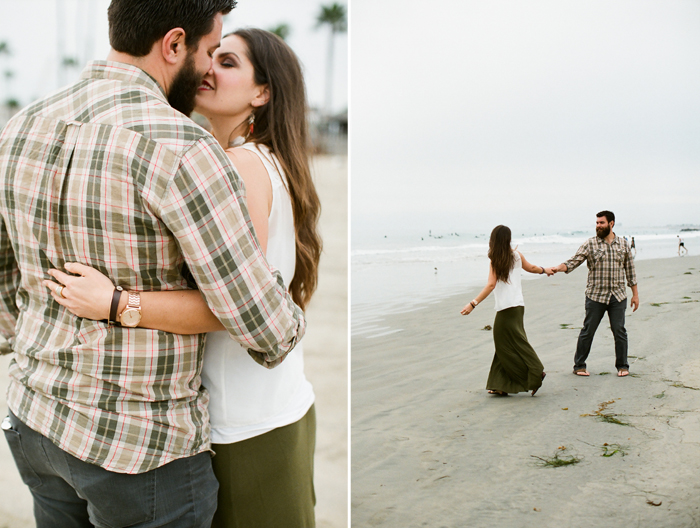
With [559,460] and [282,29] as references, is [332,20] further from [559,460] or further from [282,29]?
[559,460]

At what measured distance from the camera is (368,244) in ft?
7.86

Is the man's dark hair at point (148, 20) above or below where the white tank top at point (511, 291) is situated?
above

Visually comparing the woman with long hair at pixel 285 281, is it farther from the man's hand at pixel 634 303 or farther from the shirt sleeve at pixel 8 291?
the man's hand at pixel 634 303

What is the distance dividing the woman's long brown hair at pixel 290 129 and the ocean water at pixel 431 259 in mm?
1011

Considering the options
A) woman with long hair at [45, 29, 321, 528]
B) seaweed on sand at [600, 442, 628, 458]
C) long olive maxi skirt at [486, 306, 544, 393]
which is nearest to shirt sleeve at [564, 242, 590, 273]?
long olive maxi skirt at [486, 306, 544, 393]

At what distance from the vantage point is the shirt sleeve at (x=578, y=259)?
2.09 meters

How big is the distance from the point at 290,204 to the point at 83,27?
2188 millimetres

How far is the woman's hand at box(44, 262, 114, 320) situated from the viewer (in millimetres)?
913

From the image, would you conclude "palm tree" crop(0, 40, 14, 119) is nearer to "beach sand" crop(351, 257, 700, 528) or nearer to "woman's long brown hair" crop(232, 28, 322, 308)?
"woman's long brown hair" crop(232, 28, 322, 308)

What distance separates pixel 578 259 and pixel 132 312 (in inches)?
66.8

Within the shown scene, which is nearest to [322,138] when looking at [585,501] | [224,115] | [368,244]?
[368,244]

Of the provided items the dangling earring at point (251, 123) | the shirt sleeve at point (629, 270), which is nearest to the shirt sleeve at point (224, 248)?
the dangling earring at point (251, 123)

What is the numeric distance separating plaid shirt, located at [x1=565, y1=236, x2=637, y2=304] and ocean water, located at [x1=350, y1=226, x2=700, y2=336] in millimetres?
32

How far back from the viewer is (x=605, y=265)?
6.87 feet
